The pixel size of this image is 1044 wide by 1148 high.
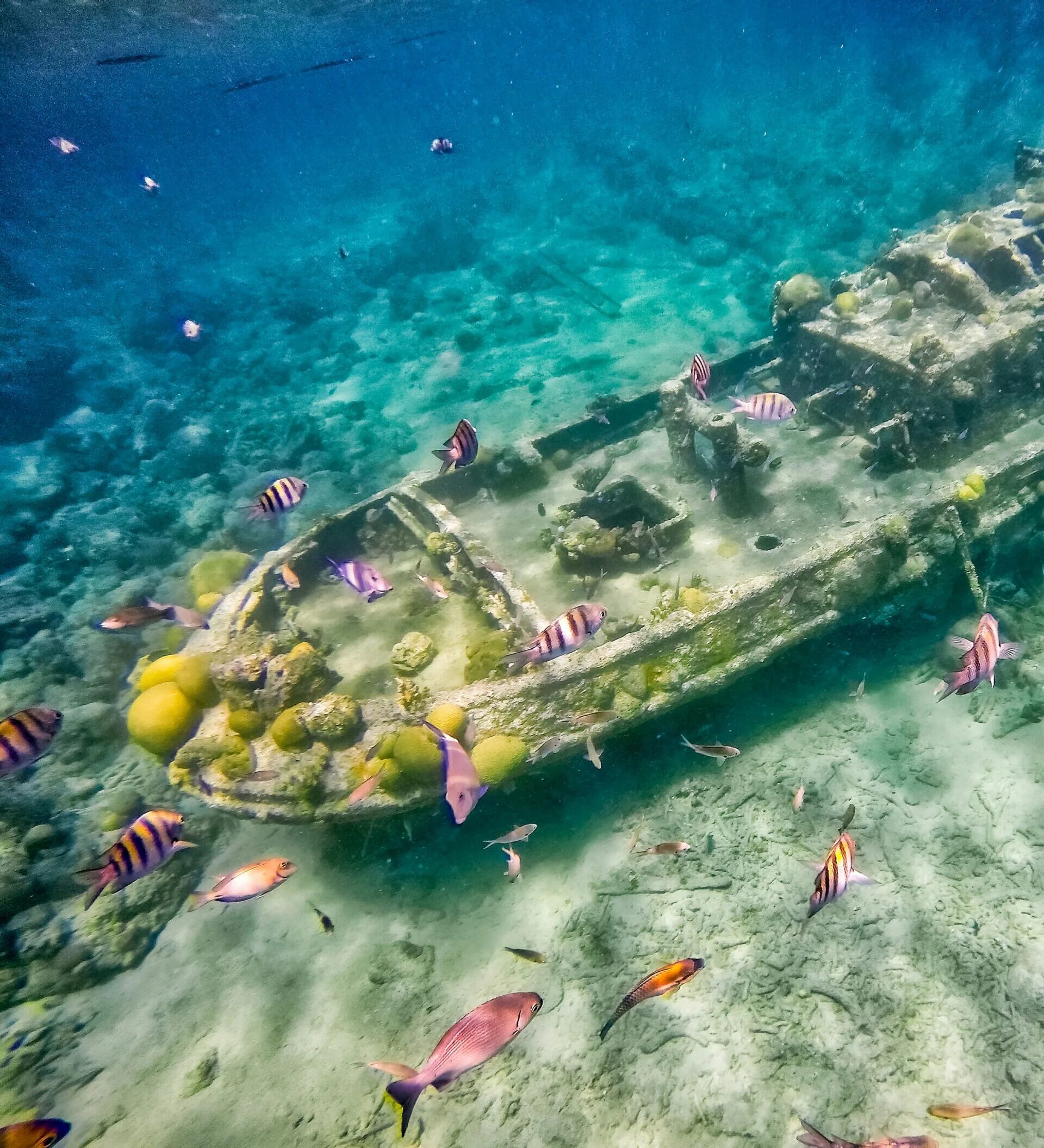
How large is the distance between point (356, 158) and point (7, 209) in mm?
51550

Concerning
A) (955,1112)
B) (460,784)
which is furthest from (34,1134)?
(955,1112)

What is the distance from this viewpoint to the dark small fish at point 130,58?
29594 mm

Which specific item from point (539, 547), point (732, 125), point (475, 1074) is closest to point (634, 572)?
point (539, 547)

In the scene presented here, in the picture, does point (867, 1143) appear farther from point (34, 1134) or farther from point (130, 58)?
point (130, 58)

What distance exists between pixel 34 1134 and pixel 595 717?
17.9 feet

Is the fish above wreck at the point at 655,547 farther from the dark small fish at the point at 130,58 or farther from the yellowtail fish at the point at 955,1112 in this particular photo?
the dark small fish at the point at 130,58

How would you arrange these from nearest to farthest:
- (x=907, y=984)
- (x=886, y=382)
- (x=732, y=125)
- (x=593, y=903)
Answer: (x=907, y=984)
(x=593, y=903)
(x=886, y=382)
(x=732, y=125)

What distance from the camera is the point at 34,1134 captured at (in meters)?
4.30

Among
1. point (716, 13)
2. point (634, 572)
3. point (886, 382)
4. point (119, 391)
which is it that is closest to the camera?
point (634, 572)

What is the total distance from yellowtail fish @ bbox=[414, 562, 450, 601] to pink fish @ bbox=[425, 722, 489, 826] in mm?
3406

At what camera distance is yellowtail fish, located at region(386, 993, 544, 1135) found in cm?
330

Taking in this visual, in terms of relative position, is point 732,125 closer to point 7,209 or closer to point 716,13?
point 7,209

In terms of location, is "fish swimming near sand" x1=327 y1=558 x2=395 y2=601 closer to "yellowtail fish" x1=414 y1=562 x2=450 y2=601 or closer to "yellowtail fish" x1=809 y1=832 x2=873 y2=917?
"yellowtail fish" x1=414 y1=562 x2=450 y2=601

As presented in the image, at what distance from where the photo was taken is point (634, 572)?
27.6ft
